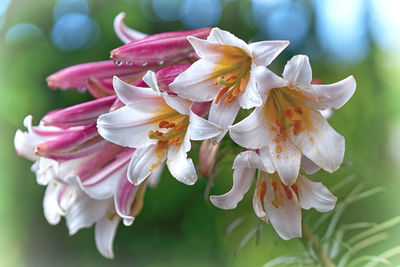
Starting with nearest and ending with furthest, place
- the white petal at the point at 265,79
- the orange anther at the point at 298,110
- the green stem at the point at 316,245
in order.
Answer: the white petal at the point at 265,79 < the orange anther at the point at 298,110 < the green stem at the point at 316,245

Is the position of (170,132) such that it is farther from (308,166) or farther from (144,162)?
(308,166)

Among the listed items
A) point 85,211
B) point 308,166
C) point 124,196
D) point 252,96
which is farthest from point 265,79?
point 85,211

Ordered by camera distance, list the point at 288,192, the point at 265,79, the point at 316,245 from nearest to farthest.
Result: the point at 265,79, the point at 288,192, the point at 316,245

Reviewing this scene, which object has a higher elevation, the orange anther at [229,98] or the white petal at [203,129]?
the orange anther at [229,98]

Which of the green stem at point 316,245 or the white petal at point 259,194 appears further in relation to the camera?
the green stem at point 316,245

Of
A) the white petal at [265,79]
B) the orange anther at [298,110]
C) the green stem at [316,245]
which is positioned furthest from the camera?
the green stem at [316,245]

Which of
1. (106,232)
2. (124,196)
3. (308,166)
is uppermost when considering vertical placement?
(308,166)

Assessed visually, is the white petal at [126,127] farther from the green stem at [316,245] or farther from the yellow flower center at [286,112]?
the green stem at [316,245]

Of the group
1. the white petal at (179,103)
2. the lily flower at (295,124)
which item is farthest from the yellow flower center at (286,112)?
the white petal at (179,103)
